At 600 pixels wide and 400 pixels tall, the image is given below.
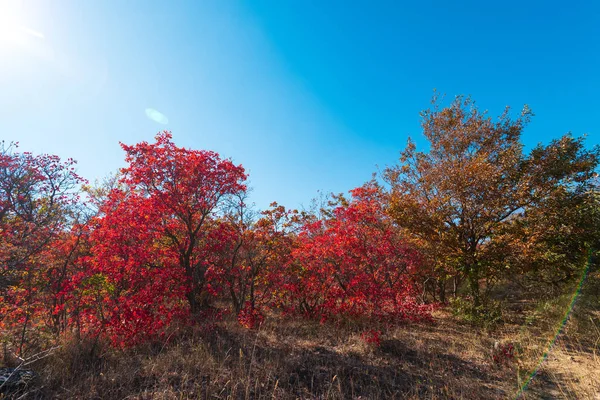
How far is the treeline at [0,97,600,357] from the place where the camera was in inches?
264

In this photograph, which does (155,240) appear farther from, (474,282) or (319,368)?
(474,282)

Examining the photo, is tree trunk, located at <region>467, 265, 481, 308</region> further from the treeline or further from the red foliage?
the red foliage

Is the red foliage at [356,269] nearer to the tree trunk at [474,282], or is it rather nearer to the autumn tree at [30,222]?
the tree trunk at [474,282]

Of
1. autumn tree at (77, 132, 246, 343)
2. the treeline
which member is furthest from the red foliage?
autumn tree at (77, 132, 246, 343)

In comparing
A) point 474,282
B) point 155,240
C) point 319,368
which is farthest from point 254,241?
point 474,282

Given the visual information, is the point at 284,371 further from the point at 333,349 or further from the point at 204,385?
the point at 333,349

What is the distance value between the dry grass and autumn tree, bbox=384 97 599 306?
8.79ft

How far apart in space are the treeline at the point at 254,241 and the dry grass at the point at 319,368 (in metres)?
0.85

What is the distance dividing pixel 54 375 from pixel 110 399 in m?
1.64

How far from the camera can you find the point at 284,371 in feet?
16.8

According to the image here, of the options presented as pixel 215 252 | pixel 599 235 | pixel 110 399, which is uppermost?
pixel 599 235

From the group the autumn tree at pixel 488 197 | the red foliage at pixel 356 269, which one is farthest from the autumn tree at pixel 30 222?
the autumn tree at pixel 488 197

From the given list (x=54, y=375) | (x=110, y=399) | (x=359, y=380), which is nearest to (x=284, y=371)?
(x=359, y=380)

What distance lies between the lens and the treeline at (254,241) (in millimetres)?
6715
